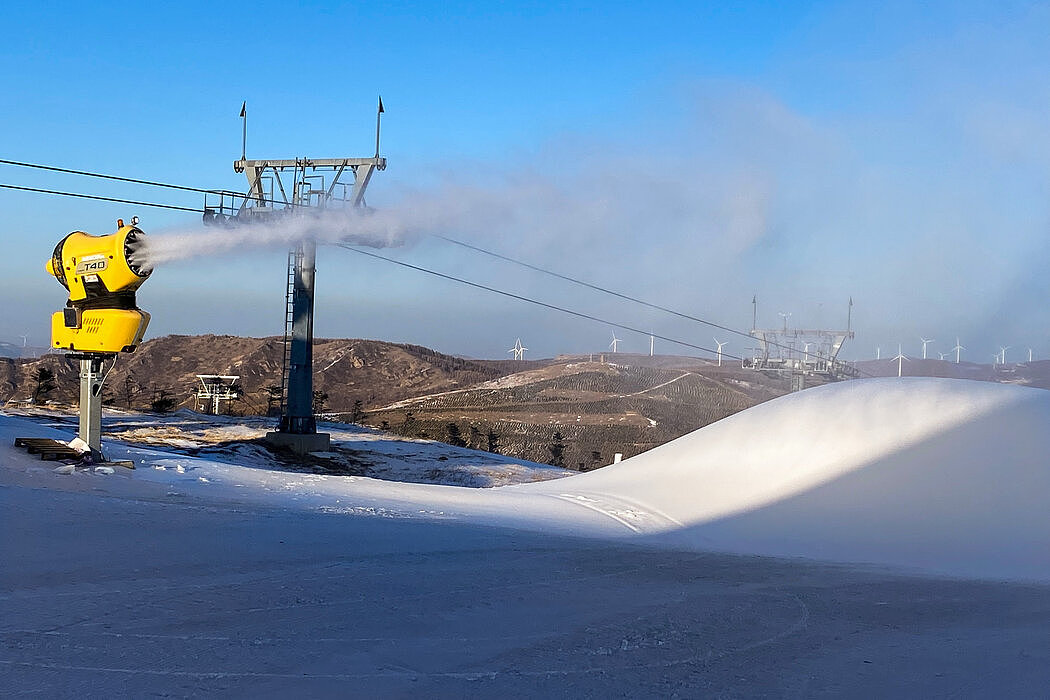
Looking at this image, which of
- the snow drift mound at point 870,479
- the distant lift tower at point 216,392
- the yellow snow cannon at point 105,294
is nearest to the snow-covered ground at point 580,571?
the snow drift mound at point 870,479

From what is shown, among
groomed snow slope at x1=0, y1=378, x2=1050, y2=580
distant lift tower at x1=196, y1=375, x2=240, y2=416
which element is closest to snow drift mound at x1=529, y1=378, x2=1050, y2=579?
groomed snow slope at x1=0, y1=378, x2=1050, y2=580

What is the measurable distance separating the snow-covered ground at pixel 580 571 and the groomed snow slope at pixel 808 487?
5 centimetres

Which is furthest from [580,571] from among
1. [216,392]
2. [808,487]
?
[216,392]

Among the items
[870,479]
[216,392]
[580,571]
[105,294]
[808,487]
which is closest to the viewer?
[580,571]

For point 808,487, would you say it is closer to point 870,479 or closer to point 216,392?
point 870,479

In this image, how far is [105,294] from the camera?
13383 millimetres

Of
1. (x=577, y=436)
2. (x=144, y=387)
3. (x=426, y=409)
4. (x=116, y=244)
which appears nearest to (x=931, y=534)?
(x=116, y=244)

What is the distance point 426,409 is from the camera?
5234 centimetres

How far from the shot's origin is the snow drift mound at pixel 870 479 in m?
12.4

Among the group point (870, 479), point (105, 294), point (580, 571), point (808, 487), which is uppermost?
point (105, 294)

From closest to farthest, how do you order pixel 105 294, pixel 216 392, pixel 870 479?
pixel 105 294, pixel 870 479, pixel 216 392

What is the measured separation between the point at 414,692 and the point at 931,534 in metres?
9.52

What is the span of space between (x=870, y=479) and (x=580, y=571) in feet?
22.9

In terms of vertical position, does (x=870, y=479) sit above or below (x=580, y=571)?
above
